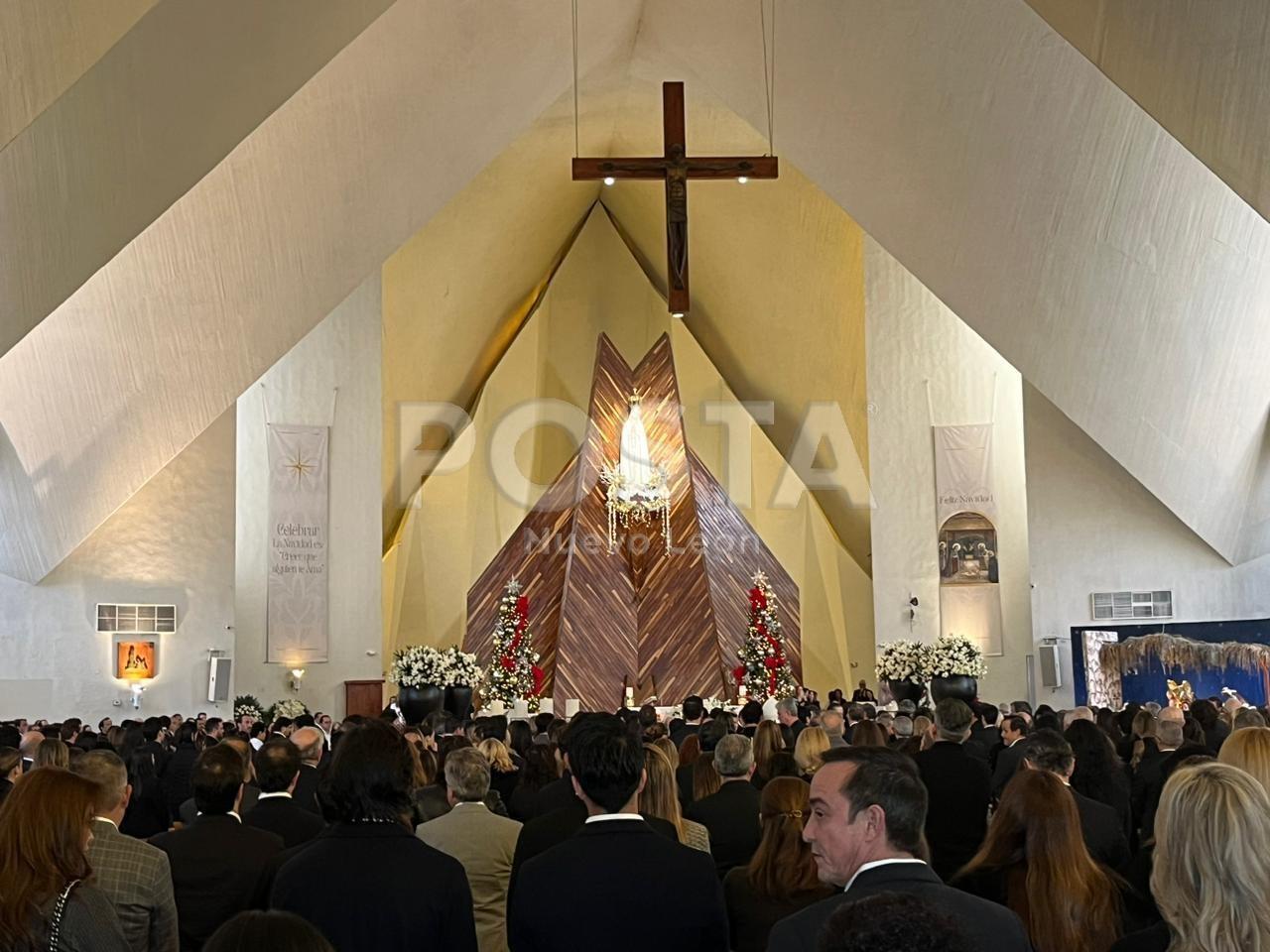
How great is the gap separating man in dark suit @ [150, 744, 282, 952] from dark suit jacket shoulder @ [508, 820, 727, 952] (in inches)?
39.2

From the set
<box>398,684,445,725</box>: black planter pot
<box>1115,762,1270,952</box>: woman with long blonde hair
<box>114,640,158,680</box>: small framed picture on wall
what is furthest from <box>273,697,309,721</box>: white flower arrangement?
<box>1115,762,1270,952</box>: woman with long blonde hair

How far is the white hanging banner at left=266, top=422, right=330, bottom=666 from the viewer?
59.3 feet

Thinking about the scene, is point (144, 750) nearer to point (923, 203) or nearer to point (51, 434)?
point (51, 434)

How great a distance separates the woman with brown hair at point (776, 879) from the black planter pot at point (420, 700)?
11.7 metres

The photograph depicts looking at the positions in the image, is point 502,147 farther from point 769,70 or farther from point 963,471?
point 963,471

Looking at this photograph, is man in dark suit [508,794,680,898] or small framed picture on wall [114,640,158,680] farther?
small framed picture on wall [114,640,158,680]

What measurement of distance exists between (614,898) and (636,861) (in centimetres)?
9

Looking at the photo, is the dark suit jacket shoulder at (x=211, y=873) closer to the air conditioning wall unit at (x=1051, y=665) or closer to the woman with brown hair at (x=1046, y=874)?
the woman with brown hair at (x=1046, y=874)

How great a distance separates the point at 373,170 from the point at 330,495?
18.3ft

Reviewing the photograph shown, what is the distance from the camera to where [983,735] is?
27.2ft

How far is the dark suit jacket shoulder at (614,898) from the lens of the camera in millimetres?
3178

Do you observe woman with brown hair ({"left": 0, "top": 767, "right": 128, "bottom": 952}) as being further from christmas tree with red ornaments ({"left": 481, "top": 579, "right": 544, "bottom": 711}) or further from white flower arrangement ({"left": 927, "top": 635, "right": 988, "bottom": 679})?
christmas tree with red ornaments ({"left": 481, "top": 579, "right": 544, "bottom": 711})

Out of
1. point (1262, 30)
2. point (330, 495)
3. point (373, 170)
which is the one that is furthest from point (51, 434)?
point (1262, 30)

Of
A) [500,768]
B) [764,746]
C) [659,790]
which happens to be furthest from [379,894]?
[500,768]
